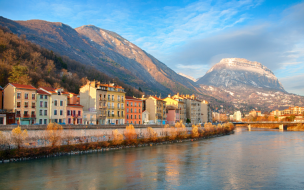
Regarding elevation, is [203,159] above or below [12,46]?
below

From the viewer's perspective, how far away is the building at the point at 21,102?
173 feet

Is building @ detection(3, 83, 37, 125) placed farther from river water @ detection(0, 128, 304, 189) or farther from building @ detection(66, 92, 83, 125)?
river water @ detection(0, 128, 304, 189)

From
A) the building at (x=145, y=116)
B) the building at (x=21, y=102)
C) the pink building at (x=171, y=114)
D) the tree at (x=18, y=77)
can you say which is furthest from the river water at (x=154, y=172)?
the pink building at (x=171, y=114)

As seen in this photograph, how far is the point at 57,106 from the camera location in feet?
197

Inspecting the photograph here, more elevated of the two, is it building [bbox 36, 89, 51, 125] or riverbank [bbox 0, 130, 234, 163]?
building [bbox 36, 89, 51, 125]

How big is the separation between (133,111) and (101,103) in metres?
14.1

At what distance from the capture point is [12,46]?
125m

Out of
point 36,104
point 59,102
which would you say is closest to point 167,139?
point 59,102

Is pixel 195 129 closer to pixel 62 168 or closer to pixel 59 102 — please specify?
pixel 59 102

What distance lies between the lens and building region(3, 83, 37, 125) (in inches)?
2071

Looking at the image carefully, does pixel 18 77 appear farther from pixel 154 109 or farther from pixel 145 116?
pixel 154 109

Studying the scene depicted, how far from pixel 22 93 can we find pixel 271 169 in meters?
47.0

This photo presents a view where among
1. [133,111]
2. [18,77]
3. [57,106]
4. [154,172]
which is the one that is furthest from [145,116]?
[154,172]

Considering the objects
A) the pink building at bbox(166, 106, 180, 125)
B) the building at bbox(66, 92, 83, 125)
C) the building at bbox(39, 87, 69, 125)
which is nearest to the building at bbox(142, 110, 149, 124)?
the pink building at bbox(166, 106, 180, 125)
